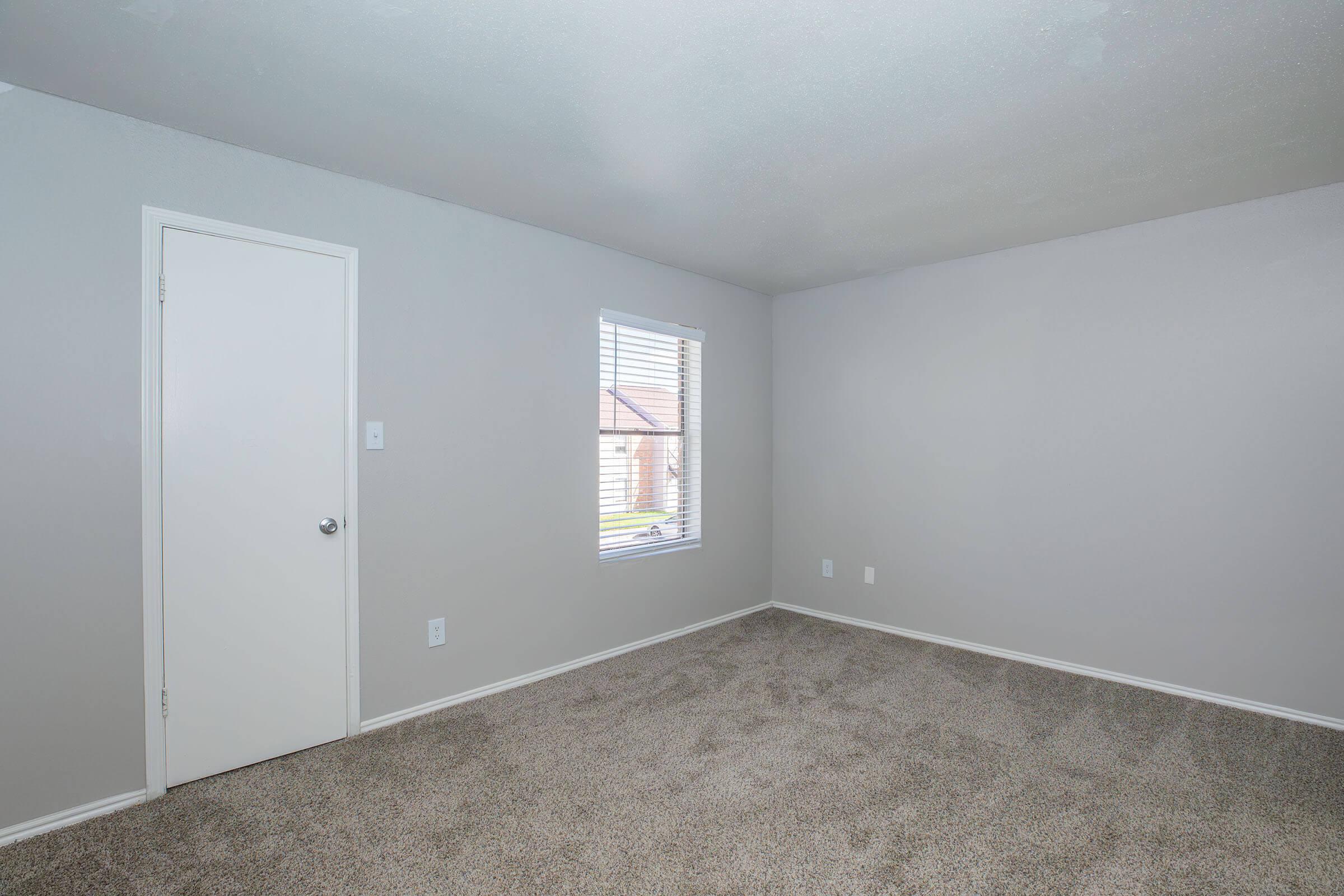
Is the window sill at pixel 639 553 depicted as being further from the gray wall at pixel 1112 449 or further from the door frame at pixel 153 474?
the door frame at pixel 153 474

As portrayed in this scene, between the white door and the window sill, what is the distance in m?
1.47

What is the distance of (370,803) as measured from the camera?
2230 mm

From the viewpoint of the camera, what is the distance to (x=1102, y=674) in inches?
136

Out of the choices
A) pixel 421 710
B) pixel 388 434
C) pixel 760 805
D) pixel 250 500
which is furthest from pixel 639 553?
pixel 250 500

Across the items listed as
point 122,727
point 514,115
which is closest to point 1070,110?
point 514,115

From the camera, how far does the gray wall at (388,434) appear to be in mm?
2082

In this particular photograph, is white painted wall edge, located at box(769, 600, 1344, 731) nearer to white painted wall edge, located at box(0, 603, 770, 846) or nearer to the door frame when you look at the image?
white painted wall edge, located at box(0, 603, 770, 846)

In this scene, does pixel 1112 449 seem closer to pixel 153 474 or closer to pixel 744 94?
pixel 744 94

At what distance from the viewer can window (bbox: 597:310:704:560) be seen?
3811mm

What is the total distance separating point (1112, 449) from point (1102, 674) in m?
1.22

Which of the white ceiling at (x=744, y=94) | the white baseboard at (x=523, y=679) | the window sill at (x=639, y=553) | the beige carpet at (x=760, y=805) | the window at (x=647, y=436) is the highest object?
the white ceiling at (x=744, y=94)

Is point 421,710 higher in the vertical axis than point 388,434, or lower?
lower

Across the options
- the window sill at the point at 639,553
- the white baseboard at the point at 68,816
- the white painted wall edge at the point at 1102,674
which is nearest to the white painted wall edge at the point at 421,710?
the white baseboard at the point at 68,816

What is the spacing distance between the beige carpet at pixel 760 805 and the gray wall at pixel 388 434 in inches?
14.9
